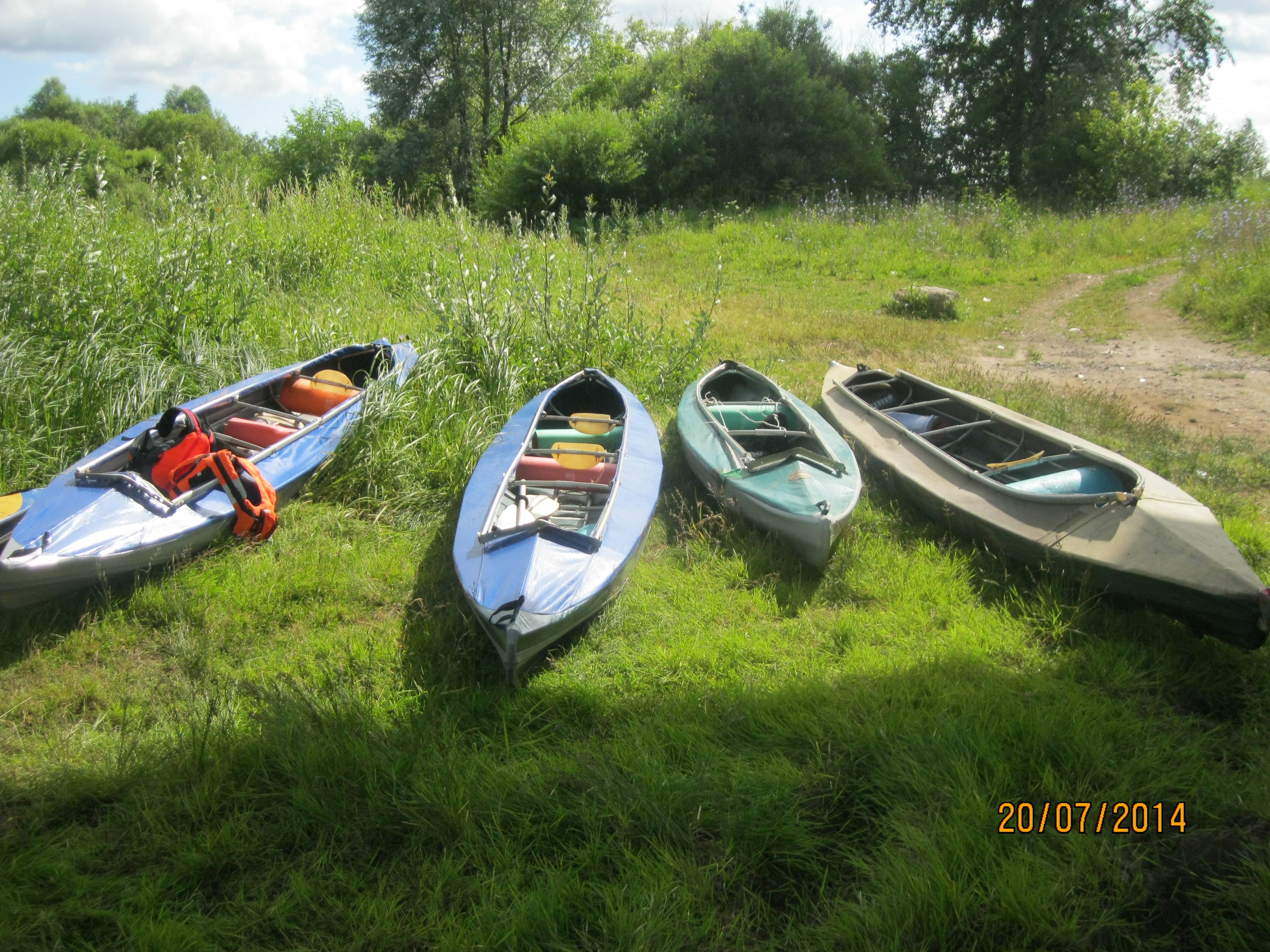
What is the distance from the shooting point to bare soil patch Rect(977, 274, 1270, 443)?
22.7 ft

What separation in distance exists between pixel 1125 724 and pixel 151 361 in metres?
6.48

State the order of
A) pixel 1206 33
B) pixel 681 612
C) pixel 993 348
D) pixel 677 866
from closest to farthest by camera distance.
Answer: pixel 677 866
pixel 681 612
pixel 993 348
pixel 1206 33

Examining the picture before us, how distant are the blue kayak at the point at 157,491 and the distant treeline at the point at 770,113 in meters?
9.48

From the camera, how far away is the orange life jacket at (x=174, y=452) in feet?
15.1

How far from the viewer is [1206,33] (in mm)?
20953

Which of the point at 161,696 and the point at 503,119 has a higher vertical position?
the point at 503,119

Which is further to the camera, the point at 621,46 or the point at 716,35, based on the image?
the point at 621,46

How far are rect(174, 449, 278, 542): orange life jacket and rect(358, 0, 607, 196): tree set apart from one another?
20.5 meters

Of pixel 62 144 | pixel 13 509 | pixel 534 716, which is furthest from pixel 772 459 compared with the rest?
pixel 62 144

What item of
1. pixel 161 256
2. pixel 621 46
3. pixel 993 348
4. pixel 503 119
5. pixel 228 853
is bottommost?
pixel 228 853

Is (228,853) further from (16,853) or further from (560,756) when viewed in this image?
(560,756)

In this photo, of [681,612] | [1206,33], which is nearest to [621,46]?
[1206,33]

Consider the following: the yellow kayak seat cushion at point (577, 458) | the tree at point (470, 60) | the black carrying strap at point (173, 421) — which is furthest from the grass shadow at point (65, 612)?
the tree at point (470, 60)

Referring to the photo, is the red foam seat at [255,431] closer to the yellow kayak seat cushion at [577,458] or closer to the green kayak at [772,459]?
the yellow kayak seat cushion at [577,458]
